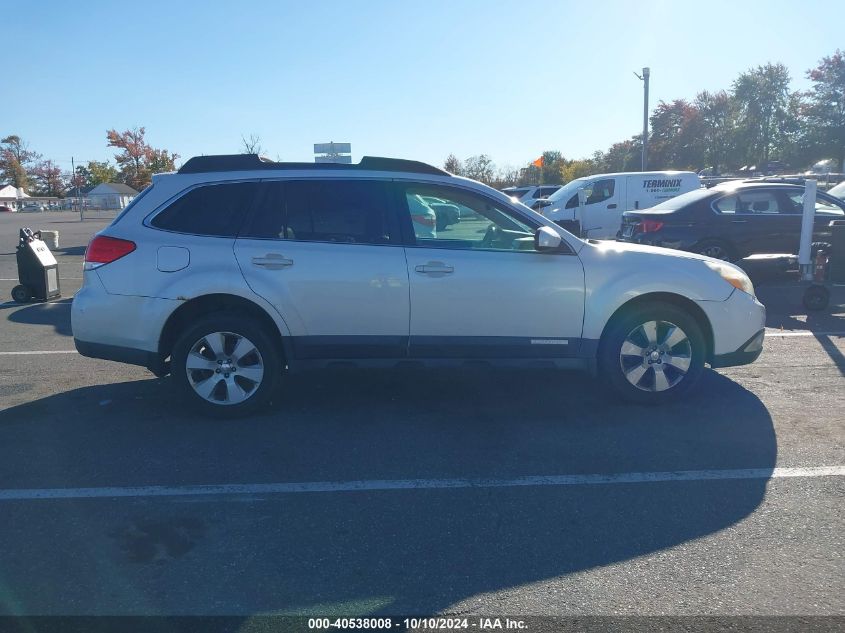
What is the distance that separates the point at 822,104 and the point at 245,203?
4780cm

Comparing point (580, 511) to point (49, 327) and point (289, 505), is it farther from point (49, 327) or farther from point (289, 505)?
point (49, 327)

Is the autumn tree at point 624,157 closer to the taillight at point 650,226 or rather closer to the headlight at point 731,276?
the taillight at point 650,226

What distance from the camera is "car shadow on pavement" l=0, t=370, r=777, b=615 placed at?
11.3 ft

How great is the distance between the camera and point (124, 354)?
225 inches

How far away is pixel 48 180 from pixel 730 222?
125 meters

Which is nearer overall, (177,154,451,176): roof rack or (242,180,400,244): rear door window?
(242,180,400,244): rear door window

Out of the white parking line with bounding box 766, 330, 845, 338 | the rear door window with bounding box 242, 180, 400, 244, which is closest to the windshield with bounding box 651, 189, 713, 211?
the white parking line with bounding box 766, 330, 845, 338

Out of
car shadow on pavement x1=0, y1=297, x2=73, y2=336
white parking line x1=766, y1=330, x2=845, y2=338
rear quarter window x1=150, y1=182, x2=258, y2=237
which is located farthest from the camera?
car shadow on pavement x1=0, y1=297, x2=73, y2=336

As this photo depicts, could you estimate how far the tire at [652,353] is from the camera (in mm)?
5871

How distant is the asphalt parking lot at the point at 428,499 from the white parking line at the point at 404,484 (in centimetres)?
2

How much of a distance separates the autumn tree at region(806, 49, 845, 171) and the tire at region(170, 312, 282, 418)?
155ft

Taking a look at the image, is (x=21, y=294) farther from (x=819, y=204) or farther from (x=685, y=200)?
(x=819, y=204)

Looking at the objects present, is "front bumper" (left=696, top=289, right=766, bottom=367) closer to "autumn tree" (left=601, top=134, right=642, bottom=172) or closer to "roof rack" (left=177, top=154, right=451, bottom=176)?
"roof rack" (left=177, top=154, right=451, bottom=176)

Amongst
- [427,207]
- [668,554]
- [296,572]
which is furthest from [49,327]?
[668,554]
